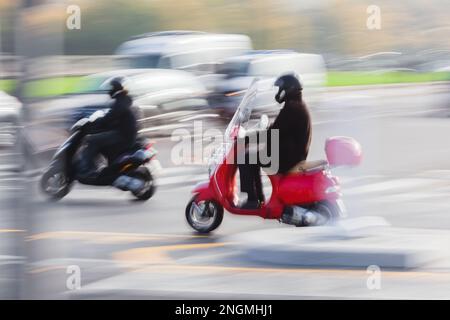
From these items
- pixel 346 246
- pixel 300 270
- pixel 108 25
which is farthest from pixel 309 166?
pixel 108 25

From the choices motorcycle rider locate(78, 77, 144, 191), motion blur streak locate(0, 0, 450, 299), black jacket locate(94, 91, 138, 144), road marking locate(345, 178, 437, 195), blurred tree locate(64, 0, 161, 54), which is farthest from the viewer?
motorcycle rider locate(78, 77, 144, 191)

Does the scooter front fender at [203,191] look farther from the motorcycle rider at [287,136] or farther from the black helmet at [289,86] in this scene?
the black helmet at [289,86]

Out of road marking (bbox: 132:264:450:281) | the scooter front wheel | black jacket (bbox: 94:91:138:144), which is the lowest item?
road marking (bbox: 132:264:450:281)

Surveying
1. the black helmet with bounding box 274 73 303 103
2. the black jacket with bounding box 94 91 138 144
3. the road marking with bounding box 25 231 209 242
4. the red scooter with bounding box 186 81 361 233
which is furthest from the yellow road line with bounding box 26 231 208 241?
the black helmet with bounding box 274 73 303 103

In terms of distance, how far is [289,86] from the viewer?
5133 mm

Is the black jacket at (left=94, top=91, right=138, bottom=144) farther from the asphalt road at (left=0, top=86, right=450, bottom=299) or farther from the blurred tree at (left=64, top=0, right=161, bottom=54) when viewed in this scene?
the blurred tree at (left=64, top=0, right=161, bottom=54)

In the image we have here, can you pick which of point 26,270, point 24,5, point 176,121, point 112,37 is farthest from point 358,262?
point 24,5

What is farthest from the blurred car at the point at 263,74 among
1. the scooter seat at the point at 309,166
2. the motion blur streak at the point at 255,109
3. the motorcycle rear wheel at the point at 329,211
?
the motorcycle rear wheel at the point at 329,211

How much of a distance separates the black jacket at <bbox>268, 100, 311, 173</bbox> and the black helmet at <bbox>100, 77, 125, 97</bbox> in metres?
0.98

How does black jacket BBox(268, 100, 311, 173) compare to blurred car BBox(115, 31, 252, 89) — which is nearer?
blurred car BBox(115, 31, 252, 89)

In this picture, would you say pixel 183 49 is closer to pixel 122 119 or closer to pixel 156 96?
pixel 156 96

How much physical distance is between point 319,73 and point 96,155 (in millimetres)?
2586

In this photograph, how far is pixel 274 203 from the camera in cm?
567

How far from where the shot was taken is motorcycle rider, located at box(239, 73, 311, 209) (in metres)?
5.14
